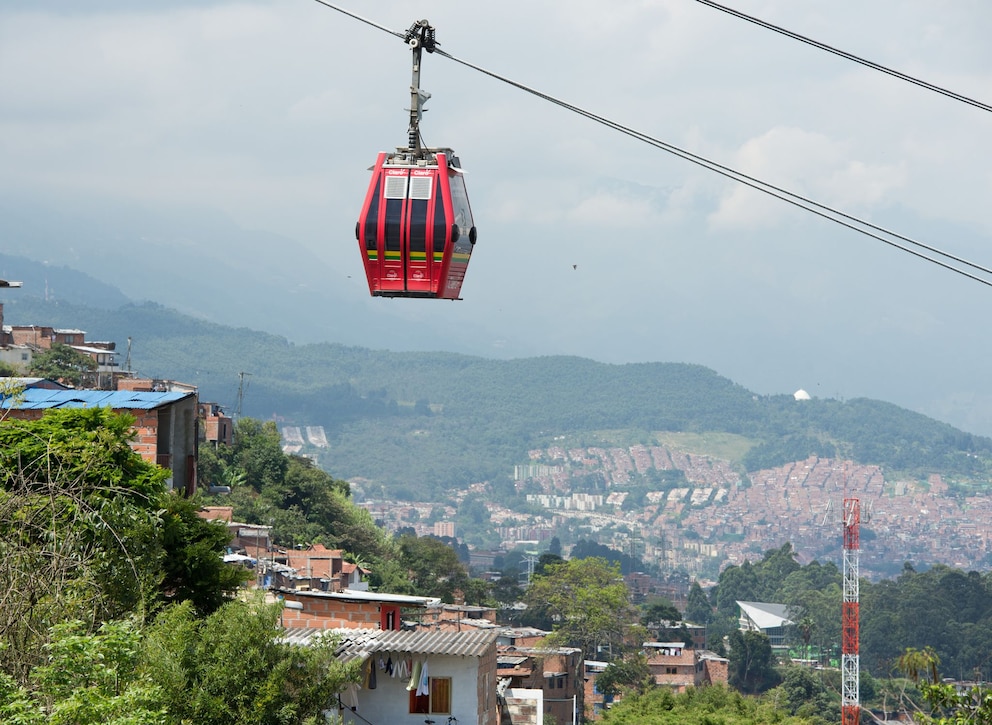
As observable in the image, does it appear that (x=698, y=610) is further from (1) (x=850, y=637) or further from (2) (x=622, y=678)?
(2) (x=622, y=678)

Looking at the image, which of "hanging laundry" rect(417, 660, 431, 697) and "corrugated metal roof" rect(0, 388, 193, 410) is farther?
"corrugated metal roof" rect(0, 388, 193, 410)

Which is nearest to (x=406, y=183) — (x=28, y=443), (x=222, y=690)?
(x=222, y=690)

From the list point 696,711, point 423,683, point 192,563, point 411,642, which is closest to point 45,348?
point 696,711

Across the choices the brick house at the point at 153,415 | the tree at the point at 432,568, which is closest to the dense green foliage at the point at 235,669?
the brick house at the point at 153,415

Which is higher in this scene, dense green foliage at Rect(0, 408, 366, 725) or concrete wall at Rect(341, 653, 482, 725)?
dense green foliage at Rect(0, 408, 366, 725)

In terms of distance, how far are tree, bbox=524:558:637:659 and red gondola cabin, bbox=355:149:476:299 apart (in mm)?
43917

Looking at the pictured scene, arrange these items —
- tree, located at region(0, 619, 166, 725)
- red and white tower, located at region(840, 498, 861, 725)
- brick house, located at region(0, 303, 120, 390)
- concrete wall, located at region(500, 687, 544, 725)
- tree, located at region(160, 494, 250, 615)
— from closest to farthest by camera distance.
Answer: tree, located at region(0, 619, 166, 725) < tree, located at region(160, 494, 250, 615) < concrete wall, located at region(500, 687, 544, 725) < red and white tower, located at region(840, 498, 861, 725) < brick house, located at region(0, 303, 120, 390)

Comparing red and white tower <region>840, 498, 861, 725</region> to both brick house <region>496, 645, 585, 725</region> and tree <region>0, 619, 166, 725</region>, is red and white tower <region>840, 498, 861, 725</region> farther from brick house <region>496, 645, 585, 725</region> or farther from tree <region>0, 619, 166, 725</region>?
tree <region>0, 619, 166, 725</region>

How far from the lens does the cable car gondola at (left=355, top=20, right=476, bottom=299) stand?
36.7 ft

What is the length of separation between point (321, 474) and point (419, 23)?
2293 inches

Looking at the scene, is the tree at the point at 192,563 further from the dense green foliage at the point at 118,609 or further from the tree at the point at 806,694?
the tree at the point at 806,694

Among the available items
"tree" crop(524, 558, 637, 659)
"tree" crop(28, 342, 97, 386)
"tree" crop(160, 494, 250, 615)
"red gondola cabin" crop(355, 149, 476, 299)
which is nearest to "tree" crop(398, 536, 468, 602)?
"tree" crop(524, 558, 637, 659)

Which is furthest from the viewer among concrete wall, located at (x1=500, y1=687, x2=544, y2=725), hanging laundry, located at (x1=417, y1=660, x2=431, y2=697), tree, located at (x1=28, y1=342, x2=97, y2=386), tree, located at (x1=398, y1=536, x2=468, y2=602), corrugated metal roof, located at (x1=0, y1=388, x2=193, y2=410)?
tree, located at (x1=398, y1=536, x2=468, y2=602)

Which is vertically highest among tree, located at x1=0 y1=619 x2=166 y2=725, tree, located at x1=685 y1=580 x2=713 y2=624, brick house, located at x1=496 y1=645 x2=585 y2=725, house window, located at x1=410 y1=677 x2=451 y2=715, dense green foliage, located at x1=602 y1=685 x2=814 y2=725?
tree, located at x1=0 y1=619 x2=166 y2=725
